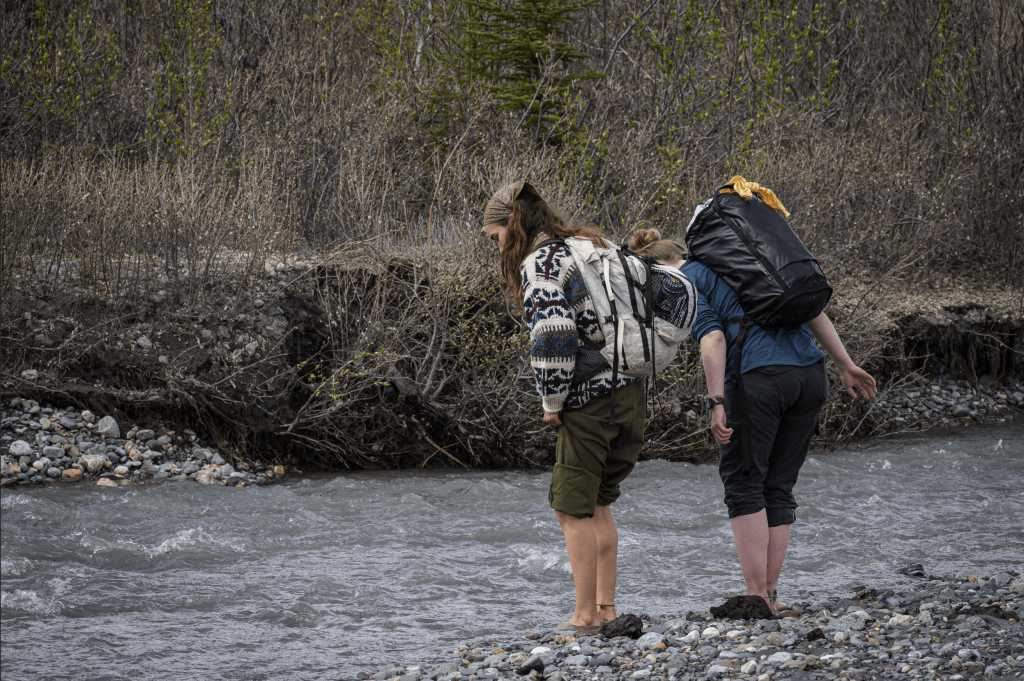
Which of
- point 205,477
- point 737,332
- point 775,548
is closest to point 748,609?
point 775,548

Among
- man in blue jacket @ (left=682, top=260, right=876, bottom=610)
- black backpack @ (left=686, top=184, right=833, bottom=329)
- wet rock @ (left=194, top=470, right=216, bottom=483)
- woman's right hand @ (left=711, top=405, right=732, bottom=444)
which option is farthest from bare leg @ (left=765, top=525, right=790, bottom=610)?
wet rock @ (left=194, top=470, right=216, bottom=483)

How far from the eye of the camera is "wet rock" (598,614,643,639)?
4.20 metres

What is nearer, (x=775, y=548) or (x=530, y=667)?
(x=530, y=667)

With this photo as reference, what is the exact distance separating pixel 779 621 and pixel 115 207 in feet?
26.0

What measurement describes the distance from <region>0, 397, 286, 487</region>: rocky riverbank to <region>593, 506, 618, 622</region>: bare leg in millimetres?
5263

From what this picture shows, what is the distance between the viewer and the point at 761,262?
4.05m

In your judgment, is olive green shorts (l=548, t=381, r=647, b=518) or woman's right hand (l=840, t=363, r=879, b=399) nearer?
olive green shorts (l=548, t=381, r=647, b=518)

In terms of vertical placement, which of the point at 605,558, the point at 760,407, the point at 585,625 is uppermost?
the point at 760,407

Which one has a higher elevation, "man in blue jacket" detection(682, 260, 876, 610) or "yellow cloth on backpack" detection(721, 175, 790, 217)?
"yellow cloth on backpack" detection(721, 175, 790, 217)

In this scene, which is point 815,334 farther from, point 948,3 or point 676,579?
point 948,3

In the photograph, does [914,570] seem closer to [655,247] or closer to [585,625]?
[585,625]

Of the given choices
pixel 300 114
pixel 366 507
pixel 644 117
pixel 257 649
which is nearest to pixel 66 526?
pixel 366 507

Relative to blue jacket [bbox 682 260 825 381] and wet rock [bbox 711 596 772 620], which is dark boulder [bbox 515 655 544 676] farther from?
blue jacket [bbox 682 260 825 381]

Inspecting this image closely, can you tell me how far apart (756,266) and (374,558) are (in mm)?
3527
